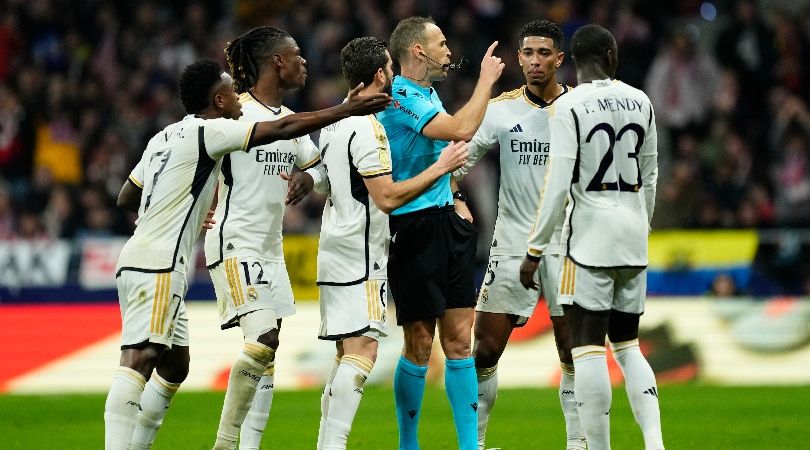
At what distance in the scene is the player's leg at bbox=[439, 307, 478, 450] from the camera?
25.5 feet

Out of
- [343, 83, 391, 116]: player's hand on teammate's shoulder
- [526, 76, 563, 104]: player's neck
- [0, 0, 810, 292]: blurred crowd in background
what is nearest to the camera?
[343, 83, 391, 116]: player's hand on teammate's shoulder

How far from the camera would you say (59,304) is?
48.6 feet

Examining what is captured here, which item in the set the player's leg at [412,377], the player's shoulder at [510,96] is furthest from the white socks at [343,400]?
the player's shoulder at [510,96]

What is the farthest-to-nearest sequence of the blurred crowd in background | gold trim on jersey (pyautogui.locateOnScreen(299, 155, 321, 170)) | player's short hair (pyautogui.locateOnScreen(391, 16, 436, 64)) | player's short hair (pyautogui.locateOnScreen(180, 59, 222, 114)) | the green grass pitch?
the blurred crowd in background
the green grass pitch
gold trim on jersey (pyautogui.locateOnScreen(299, 155, 321, 170))
player's short hair (pyautogui.locateOnScreen(391, 16, 436, 64))
player's short hair (pyautogui.locateOnScreen(180, 59, 222, 114))

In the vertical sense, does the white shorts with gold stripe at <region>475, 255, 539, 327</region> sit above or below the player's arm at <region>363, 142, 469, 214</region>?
below

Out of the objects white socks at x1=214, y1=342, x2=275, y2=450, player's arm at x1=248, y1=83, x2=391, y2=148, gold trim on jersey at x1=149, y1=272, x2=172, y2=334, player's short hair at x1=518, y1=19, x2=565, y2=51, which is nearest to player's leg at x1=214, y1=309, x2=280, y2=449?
white socks at x1=214, y1=342, x2=275, y2=450

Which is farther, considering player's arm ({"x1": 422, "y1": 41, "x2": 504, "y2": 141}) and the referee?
the referee

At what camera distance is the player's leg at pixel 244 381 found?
7.46 m

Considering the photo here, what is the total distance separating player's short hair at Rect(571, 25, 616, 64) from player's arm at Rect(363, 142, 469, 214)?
0.82 metres

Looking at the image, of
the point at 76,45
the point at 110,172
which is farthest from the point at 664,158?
the point at 76,45

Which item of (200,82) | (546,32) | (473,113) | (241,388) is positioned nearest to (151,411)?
(241,388)

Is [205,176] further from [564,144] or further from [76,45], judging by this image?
[76,45]

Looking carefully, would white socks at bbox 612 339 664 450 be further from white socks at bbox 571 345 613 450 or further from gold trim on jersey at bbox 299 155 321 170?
gold trim on jersey at bbox 299 155 321 170

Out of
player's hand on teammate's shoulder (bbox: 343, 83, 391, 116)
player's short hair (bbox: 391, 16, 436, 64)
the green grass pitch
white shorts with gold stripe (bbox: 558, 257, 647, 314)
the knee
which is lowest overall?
the green grass pitch
